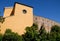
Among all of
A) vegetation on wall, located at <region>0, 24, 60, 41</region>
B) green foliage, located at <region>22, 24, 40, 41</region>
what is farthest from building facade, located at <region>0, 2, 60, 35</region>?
green foliage, located at <region>22, 24, 40, 41</region>

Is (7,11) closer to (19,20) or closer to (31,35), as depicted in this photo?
(19,20)

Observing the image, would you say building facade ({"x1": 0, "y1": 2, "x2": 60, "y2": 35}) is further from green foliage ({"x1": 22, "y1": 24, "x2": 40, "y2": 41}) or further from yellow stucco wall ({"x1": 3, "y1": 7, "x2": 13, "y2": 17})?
green foliage ({"x1": 22, "y1": 24, "x2": 40, "y2": 41})

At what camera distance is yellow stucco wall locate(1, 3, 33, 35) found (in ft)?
70.7

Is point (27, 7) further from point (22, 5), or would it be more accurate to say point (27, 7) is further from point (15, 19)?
point (15, 19)

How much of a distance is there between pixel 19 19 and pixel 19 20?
0.14 meters

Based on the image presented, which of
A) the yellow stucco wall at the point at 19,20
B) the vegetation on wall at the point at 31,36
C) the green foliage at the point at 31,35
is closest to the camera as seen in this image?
the vegetation on wall at the point at 31,36

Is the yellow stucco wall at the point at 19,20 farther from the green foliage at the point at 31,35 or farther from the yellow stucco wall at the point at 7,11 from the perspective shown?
the green foliage at the point at 31,35

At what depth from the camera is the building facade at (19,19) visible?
70.9 feet

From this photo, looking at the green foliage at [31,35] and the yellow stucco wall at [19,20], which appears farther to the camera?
the yellow stucco wall at [19,20]

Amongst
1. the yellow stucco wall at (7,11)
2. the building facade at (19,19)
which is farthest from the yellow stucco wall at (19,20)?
the yellow stucco wall at (7,11)

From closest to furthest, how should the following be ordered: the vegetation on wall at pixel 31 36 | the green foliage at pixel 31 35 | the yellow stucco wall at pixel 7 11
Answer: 1. the vegetation on wall at pixel 31 36
2. the green foliage at pixel 31 35
3. the yellow stucco wall at pixel 7 11

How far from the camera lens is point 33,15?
24.5 m

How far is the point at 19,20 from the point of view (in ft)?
73.3

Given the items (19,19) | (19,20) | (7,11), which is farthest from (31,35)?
(7,11)
